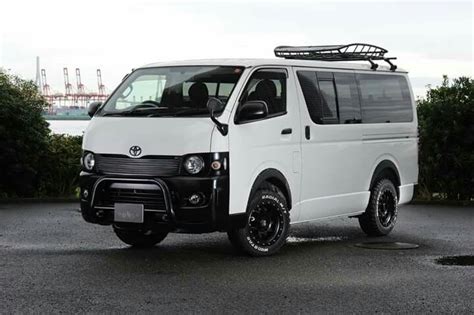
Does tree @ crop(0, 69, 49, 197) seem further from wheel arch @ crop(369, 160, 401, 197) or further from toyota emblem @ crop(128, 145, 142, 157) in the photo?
toyota emblem @ crop(128, 145, 142, 157)

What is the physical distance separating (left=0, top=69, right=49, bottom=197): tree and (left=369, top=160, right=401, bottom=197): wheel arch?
7286 millimetres

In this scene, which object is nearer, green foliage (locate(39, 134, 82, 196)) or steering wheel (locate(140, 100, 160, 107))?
steering wheel (locate(140, 100, 160, 107))

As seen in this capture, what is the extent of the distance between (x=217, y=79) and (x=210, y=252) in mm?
1976

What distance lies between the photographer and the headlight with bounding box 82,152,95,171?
10.8 metres

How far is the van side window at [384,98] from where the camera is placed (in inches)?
505

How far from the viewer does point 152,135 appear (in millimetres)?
10383

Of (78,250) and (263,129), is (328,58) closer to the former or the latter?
(263,129)

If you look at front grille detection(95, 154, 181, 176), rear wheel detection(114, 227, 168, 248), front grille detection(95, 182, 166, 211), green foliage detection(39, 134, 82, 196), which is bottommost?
rear wheel detection(114, 227, 168, 248)

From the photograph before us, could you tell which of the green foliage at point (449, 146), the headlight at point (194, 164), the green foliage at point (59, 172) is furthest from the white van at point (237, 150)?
the green foliage at point (59, 172)

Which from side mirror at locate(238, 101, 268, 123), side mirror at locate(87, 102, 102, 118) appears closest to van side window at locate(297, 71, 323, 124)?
side mirror at locate(238, 101, 268, 123)

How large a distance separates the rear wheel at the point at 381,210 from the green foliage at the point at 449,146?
16.4 feet

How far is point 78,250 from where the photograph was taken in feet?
37.6

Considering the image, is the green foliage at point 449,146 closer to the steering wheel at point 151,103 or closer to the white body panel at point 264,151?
the white body panel at point 264,151

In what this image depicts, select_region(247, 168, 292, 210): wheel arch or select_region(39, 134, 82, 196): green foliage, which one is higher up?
select_region(247, 168, 292, 210): wheel arch
